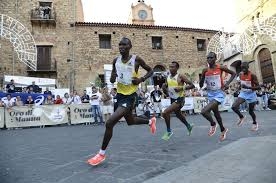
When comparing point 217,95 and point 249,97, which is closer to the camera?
point 217,95

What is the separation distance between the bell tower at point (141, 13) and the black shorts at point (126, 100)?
48907 millimetres

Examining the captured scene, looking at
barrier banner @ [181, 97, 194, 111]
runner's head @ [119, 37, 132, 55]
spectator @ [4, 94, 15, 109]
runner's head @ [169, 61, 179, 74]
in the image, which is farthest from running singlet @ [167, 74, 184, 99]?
barrier banner @ [181, 97, 194, 111]

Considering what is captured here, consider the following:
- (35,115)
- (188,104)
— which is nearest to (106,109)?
(35,115)

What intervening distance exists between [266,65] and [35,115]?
21.5m

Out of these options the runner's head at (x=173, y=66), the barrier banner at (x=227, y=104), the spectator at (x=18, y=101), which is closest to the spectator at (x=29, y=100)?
the spectator at (x=18, y=101)

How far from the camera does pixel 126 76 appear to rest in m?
5.43

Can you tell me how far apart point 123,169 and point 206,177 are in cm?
113

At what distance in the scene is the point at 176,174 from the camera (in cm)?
381

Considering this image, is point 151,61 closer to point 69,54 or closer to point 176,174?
point 69,54

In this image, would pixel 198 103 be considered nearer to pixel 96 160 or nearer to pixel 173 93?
pixel 173 93

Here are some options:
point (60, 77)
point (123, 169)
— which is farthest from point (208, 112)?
point (60, 77)

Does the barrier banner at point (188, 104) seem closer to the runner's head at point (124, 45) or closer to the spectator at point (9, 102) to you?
the spectator at point (9, 102)

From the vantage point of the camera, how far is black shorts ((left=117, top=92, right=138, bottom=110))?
17.3ft

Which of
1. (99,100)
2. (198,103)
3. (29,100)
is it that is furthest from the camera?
(198,103)
